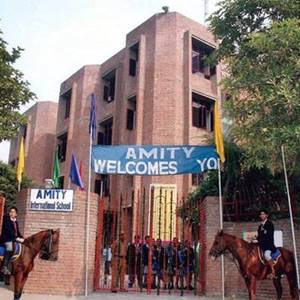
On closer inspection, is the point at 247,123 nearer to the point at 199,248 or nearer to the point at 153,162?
the point at 153,162

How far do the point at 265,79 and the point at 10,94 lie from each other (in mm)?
9222

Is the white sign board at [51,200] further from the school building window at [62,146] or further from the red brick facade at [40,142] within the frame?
the red brick facade at [40,142]

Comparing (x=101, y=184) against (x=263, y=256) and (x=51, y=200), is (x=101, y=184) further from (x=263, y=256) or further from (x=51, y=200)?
(x=263, y=256)

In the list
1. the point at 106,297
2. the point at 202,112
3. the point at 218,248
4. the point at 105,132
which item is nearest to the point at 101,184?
the point at 105,132

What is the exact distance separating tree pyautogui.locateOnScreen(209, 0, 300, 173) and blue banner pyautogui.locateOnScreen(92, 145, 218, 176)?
192 cm

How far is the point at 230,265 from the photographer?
1407 cm

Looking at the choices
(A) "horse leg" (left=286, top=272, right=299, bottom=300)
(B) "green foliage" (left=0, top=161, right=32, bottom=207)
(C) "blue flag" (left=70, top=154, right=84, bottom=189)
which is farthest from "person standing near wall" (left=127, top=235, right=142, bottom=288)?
(B) "green foliage" (left=0, top=161, right=32, bottom=207)

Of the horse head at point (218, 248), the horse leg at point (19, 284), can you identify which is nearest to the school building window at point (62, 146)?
the horse leg at point (19, 284)

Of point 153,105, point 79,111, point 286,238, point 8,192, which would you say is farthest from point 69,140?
point 286,238

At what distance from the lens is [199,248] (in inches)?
592

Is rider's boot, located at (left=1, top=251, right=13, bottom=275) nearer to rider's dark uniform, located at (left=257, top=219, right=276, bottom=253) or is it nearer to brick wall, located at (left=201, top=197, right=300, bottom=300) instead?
brick wall, located at (left=201, top=197, right=300, bottom=300)

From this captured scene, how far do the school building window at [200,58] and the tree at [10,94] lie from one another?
13.6 m

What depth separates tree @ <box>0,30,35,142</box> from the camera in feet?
54.1

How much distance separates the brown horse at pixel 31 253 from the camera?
36.1 ft
